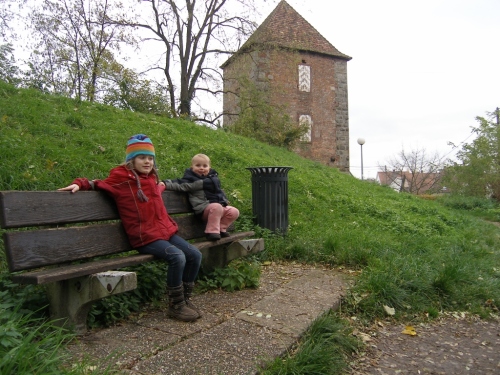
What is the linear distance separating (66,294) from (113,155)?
363 centimetres

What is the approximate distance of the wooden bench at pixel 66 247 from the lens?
2512 millimetres

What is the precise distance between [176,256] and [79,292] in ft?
2.24

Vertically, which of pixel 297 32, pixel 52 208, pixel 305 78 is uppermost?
pixel 297 32

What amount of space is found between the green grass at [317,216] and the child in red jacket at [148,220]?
0.55 metres

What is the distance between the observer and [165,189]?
3893mm

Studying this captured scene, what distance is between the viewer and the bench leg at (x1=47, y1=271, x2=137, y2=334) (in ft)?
8.69

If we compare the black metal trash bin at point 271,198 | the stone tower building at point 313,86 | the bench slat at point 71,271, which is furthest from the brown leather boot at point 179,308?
the stone tower building at point 313,86

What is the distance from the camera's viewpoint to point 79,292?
271cm

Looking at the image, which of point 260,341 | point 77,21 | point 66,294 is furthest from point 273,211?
point 77,21

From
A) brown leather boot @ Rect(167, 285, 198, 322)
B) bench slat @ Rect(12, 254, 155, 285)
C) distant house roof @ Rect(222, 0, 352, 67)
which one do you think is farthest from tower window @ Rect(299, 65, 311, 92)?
bench slat @ Rect(12, 254, 155, 285)

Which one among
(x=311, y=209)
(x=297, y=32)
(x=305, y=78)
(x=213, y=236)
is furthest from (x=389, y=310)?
(x=297, y=32)

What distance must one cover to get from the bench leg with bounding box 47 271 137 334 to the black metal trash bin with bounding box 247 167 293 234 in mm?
Result: 3131

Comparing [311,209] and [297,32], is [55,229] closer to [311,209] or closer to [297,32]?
[311,209]

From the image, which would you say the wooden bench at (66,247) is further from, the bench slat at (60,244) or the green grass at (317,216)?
the green grass at (317,216)
